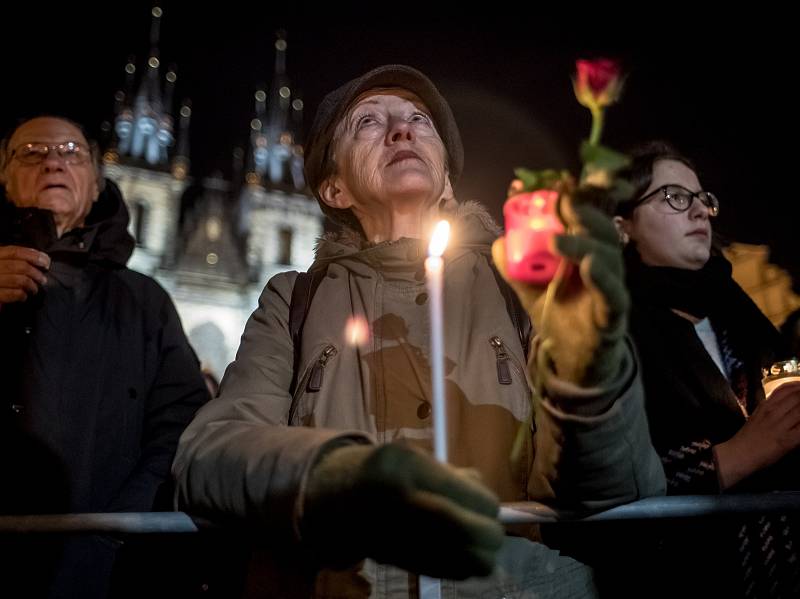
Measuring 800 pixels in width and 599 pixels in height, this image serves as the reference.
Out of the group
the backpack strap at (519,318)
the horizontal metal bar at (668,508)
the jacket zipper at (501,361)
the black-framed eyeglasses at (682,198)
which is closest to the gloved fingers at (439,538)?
the horizontal metal bar at (668,508)

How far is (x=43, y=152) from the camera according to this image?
13.4 feet

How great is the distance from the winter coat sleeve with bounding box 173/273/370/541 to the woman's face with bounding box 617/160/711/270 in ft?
6.70

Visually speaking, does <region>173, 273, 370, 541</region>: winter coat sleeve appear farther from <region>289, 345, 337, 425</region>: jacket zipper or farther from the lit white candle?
the lit white candle

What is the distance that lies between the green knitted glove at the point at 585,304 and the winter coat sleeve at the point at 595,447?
59 millimetres

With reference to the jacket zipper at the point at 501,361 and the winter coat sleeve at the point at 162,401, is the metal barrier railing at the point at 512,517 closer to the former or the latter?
the jacket zipper at the point at 501,361

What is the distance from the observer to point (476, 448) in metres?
2.07

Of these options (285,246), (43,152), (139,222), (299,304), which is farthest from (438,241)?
(139,222)

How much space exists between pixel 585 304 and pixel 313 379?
114 cm

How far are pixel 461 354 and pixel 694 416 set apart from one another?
4.09ft

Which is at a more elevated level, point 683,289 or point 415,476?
point 683,289

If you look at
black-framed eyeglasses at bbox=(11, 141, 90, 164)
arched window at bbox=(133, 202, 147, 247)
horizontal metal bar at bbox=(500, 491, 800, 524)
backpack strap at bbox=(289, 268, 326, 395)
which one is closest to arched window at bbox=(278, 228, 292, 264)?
arched window at bbox=(133, 202, 147, 247)

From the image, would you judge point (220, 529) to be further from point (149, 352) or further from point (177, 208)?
point (177, 208)

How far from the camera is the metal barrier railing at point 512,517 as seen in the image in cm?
174

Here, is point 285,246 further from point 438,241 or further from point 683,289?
point 438,241
